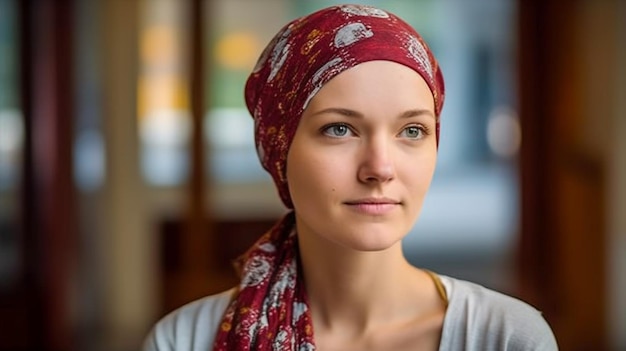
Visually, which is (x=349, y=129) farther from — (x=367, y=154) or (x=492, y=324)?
(x=492, y=324)

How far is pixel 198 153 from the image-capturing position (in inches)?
213

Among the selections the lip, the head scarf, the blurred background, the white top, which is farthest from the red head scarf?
the blurred background

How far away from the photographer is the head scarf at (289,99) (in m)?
1.30

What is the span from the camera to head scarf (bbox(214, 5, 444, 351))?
51.0 inches

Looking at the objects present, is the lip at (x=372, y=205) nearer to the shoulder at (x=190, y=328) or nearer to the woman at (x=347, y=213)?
the woman at (x=347, y=213)

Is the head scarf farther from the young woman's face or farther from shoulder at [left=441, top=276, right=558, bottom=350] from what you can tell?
shoulder at [left=441, top=276, right=558, bottom=350]

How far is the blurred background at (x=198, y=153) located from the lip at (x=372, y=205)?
3467 millimetres

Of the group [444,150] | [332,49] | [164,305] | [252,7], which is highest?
[252,7]

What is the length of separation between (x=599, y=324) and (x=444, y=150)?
2692 mm

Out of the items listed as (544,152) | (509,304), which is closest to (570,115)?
(544,152)

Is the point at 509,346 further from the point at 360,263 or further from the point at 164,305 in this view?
the point at 164,305

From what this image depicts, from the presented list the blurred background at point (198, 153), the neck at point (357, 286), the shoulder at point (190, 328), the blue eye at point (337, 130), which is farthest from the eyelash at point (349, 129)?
the blurred background at point (198, 153)

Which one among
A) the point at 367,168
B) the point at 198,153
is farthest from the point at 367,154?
the point at 198,153

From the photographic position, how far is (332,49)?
4.24 feet
